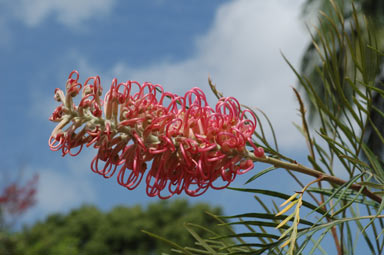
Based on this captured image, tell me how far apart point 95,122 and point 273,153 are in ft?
1.05

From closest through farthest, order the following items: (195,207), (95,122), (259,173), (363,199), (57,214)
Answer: (95,122) → (259,173) → (363,199) → (195,207) → (57,214)

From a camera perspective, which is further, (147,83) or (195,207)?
(195,207)

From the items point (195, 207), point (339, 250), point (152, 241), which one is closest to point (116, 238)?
point (152, 241)

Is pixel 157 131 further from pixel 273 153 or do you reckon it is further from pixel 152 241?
pixel 152 241

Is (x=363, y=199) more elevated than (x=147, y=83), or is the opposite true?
(x=147, y=83)

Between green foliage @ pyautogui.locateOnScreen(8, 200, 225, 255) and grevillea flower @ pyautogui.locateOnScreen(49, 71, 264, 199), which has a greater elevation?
green foliage @ pyautogui.locateOnScreen(8, 200, 225, 255)

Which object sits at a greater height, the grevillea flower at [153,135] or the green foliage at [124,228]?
the green foliage at [124,228]

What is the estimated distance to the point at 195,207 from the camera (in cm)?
689

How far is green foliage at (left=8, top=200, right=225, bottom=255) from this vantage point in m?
6.70

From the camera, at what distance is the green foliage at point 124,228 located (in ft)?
22.0

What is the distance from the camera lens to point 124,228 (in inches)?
277

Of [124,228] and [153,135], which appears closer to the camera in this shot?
[153,135]

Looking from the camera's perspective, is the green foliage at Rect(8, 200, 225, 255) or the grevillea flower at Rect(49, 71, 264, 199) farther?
the green foliage at Rect(8, 200, 225, 255)

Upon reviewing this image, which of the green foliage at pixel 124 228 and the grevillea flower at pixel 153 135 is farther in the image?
the green foliage at pixel 124 228
